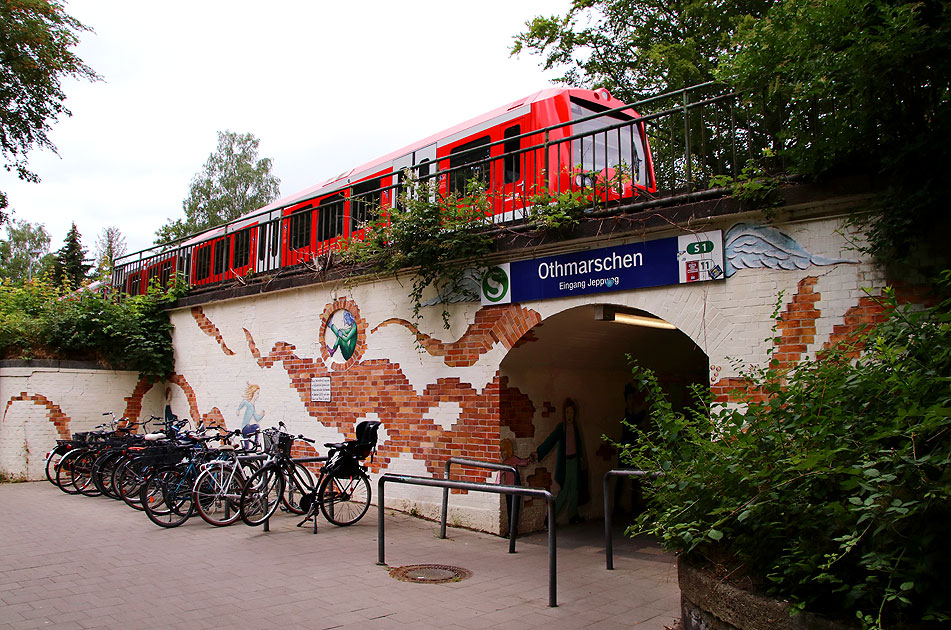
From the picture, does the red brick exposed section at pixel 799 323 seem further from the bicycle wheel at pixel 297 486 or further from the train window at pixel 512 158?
the bicycle wheel at pixel 297 486

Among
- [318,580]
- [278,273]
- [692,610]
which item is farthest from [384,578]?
[278,273]

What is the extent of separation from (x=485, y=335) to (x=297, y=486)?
273cm

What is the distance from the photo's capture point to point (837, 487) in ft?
10.1

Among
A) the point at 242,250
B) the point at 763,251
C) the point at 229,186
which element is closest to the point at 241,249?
the point at 242,250

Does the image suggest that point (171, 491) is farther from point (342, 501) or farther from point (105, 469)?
point (105, 469)

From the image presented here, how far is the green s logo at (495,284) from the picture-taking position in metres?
7.71

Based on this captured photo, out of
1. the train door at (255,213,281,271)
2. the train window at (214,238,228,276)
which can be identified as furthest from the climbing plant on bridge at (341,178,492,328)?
the train window at (214,238,228,276)

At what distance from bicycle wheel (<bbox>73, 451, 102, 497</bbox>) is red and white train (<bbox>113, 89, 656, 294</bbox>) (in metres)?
3.63

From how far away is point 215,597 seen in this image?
197 inches

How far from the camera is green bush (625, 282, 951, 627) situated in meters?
2.57

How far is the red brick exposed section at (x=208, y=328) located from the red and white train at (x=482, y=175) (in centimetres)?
57

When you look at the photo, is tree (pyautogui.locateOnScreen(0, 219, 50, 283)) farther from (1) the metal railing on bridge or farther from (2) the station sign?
(2) the station sign

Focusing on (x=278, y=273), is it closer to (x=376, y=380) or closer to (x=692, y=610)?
(x=376, y=380)

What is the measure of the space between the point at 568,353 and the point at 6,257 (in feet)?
159
